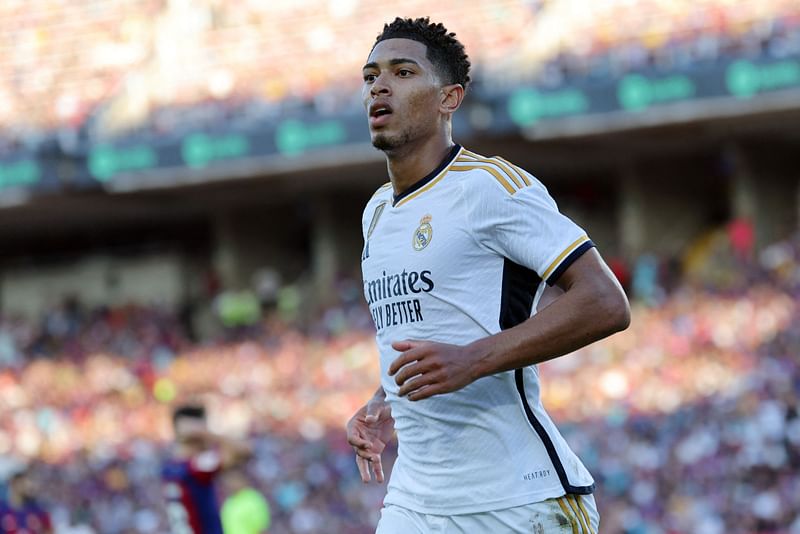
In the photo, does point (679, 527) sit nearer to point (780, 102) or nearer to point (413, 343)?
point (780, 102)

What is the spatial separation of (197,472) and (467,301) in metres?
4.72

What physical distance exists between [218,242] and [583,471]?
22.2 metres

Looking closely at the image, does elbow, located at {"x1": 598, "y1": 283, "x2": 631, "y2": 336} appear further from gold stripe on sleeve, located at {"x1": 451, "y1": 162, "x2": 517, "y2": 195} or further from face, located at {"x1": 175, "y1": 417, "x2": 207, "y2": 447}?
face, located at {"x1": 175, "y1": 417, "x2": 207, "y2": 447}

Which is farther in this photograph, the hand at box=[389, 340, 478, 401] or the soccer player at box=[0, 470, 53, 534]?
the soccer player at box=[0, 470, 53, 534]

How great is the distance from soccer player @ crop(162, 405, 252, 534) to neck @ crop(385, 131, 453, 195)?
14.8 ft

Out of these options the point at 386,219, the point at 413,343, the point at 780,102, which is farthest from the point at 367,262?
the point at 780,102

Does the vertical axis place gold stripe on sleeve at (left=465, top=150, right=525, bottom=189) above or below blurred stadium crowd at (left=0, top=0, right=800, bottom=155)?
below

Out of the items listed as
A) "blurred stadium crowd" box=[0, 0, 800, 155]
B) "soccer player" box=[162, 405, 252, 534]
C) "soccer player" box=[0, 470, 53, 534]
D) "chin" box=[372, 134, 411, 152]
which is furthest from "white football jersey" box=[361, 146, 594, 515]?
"blurred stadium crowd" box=[0, 0, 800, 155]

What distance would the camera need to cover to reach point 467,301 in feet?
12.2

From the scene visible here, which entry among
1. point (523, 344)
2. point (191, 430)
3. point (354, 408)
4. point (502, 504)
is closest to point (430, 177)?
point (523, 344)

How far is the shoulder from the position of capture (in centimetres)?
369

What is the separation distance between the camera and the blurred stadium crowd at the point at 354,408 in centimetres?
1387

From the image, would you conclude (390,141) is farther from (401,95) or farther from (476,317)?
(476,317)

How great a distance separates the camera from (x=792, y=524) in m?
12.7
